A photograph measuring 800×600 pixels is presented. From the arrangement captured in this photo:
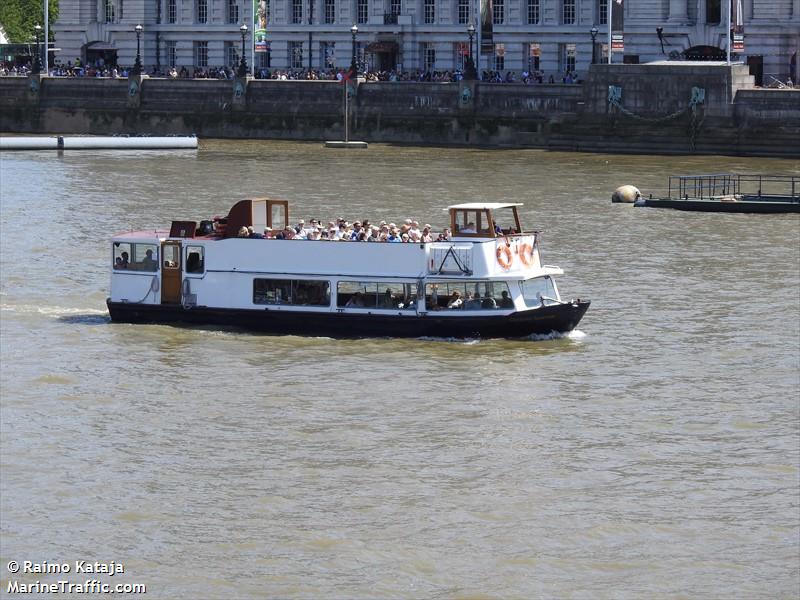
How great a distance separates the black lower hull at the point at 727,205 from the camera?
2473 inches

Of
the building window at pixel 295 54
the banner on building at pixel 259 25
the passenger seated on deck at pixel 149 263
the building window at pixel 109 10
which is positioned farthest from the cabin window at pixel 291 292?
the building window at pixel 109 10

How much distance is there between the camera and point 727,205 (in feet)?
209

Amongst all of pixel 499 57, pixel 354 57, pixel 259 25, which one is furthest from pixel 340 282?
pixel 499 57

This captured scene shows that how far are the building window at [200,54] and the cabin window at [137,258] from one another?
67.8 meters

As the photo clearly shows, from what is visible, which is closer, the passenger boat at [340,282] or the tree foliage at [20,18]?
the passenger boat at [340,282]

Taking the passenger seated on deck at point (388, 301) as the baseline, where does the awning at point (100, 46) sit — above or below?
above

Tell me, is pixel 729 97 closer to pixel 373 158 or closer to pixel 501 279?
pixel 373 158

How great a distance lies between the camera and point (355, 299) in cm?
4112

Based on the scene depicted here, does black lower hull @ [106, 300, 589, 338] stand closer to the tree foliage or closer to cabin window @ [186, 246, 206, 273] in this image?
cabin window @ [186, 246, 206, 273]

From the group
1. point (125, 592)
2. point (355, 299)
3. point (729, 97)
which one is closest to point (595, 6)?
point (729, 97)

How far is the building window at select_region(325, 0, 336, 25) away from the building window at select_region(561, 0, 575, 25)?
13.5 m

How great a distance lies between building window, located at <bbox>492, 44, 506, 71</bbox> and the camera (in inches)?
3989

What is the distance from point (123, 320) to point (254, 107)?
181 feet

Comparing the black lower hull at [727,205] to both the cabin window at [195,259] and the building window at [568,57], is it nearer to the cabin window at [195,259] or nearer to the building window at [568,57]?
the cabin window at [195,259]
